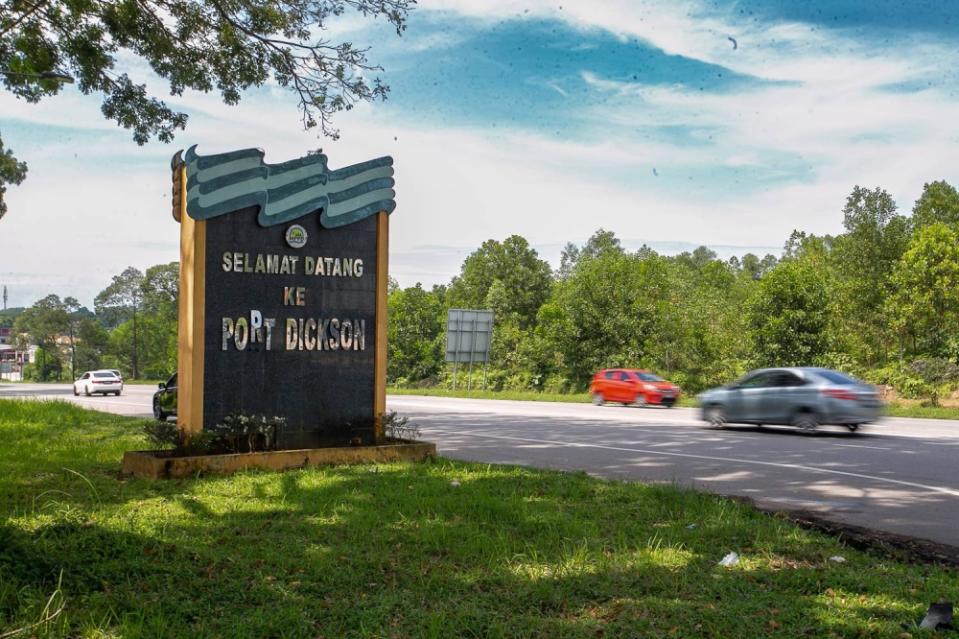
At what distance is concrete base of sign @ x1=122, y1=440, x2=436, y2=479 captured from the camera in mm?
9234

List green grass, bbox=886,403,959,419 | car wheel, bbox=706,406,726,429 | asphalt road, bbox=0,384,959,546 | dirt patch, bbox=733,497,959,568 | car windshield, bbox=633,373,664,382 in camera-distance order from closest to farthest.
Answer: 1. dirt patch, bbox=733,497,959,568
2. asphalt road, bbox=0,384,959,546
3. car wheel, bbox=706,406,726,429
4. green grass, bbox=886,403,959,419
5. car windshield, bbox=633,373,664,382

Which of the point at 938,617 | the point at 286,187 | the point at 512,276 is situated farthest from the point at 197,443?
the point at 512,276

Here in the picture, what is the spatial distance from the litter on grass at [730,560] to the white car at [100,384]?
38195 millimetres

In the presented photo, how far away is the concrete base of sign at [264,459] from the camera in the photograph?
30.3ft

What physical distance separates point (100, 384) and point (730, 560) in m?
38.7

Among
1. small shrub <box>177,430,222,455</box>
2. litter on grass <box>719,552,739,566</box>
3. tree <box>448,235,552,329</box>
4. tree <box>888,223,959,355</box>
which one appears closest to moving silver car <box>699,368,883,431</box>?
litter on grass <box>719,552,739,566</box>

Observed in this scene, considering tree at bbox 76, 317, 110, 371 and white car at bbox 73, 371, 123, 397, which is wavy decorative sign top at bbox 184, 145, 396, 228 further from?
tree at bbox 76, 317, 110, 371

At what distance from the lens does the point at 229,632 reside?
4324 millimetres

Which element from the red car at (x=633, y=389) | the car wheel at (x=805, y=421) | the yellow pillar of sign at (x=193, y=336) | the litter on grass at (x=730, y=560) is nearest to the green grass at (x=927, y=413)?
the red car at (x=633, y=389)

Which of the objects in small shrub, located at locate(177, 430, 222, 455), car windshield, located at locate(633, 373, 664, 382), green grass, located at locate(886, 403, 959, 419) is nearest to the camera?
small shrub, located at locate(177, 430, 222, 455)

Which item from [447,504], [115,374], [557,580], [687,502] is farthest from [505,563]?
[115,374]

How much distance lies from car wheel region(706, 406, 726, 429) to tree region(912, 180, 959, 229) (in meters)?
37.4

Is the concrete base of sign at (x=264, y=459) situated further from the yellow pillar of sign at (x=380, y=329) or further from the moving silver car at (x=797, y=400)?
the moving silver car at (x=797, y=400)

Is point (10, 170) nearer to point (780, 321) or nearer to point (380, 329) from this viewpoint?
point (380, 329)
